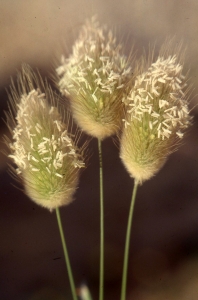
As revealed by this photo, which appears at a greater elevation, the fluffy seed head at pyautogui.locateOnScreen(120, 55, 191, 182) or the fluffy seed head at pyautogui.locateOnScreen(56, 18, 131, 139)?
the fluffy seed head at pyautogui.locateOnScreen(56, 18, 131, 139)

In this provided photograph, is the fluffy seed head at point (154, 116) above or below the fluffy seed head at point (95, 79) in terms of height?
below

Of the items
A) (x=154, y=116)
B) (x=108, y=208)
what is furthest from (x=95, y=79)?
(x=108, y=208)

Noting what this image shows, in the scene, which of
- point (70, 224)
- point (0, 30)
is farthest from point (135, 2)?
point (70, 224)

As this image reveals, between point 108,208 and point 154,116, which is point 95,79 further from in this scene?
point 108,208

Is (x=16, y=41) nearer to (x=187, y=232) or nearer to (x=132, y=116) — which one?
(x=132, y=116)
